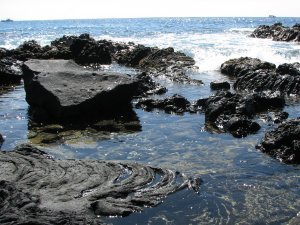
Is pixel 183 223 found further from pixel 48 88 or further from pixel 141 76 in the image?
pixel 141 76

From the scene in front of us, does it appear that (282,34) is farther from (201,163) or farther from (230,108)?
(201,163)

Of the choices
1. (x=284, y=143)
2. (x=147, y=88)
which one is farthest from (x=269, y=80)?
(x=284, y=143)

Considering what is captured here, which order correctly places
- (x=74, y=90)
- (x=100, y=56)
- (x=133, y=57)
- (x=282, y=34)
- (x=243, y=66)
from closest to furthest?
(x=74, y=90) < (x=243, y=66) < (x=133, y=57) < (x=100, y=56) < (x=282, y=34)

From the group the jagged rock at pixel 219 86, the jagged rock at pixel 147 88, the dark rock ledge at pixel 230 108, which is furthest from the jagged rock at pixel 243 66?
the dark rock ledge at pixel 230 108

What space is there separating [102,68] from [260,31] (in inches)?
1966

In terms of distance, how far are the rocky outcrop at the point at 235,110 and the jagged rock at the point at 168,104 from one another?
2.10 feet

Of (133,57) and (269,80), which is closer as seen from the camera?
(269,80)

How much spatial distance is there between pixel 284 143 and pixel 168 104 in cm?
659

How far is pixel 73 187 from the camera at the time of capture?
358 inches

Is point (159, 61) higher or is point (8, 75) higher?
point (159, 61)

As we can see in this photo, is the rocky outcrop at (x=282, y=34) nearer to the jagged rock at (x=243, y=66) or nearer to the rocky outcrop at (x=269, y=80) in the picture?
the jagged rock at (x=243, y=66)

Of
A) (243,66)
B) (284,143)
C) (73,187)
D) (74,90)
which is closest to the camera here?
(73,187)

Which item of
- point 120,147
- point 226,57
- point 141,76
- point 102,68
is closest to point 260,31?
point 226,57

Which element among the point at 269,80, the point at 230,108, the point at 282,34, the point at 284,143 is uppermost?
the point at 282,34
